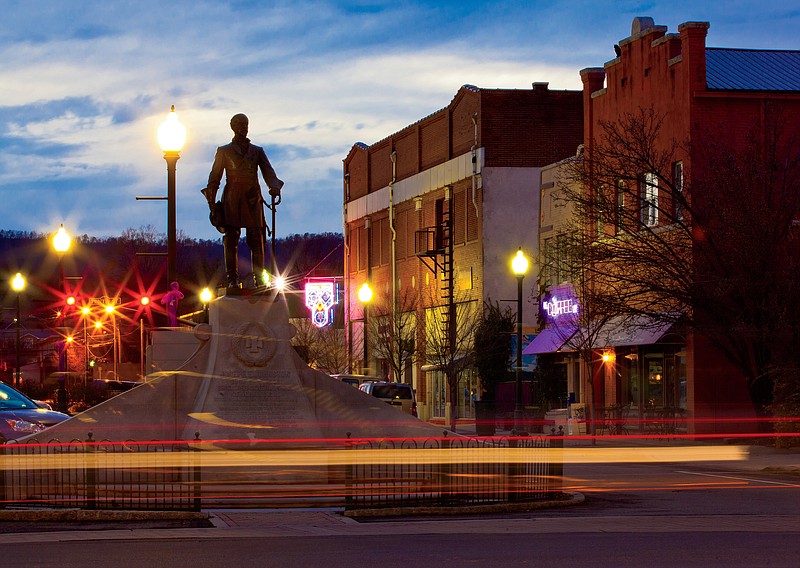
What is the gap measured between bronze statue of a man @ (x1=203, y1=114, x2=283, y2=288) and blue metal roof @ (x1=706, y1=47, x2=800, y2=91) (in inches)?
839

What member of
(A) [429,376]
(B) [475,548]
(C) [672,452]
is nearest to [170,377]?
(B) [475,548]

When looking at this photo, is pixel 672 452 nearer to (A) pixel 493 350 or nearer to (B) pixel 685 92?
(B) pixel 685 92

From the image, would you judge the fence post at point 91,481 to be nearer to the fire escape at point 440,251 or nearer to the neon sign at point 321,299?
the fire escape at point 440,251

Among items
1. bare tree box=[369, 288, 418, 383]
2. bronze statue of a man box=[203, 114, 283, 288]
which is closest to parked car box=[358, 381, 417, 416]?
bare tree box=[369, 288, 418, 383]

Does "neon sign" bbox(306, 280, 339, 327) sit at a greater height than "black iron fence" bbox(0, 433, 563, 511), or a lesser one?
greater

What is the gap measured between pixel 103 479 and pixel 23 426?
17.8ft

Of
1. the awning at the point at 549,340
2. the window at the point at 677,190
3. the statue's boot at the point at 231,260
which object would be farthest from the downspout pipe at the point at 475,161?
the statue's boot at the point at 231,260

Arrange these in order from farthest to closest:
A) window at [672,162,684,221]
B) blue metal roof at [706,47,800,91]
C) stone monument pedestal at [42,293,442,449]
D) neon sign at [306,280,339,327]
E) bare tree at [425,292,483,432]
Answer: neon sign at [306,280,339,327]
bare tree at [425,292,483,432]
blue metal roof at [706,47,800,91]
window at [672,162,684,221]
stone monument pedestal at [42,293,442,449]

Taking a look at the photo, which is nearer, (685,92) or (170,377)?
(170,377)

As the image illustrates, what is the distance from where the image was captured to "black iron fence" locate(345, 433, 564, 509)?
61.5 feet

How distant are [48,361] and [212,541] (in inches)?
3630

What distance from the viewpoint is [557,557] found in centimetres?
1332

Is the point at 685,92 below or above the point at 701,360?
above

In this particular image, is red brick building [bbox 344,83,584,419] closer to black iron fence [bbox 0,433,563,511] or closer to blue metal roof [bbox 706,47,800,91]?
blue metal roof [bbox 706,47,800,91]
